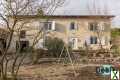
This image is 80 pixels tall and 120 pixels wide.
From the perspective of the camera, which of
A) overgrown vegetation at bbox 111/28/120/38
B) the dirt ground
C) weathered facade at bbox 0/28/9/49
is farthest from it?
overgrown vegetation at bbox 111/28/120/38

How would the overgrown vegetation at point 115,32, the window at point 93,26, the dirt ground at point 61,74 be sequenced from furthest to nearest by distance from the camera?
the overgrown vegetation at point 115,32, the window at point 93,26, the dirt ground at point 61,74

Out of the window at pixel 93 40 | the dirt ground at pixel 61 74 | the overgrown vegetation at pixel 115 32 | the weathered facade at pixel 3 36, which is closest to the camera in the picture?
the weathered facade at pixel 3 36

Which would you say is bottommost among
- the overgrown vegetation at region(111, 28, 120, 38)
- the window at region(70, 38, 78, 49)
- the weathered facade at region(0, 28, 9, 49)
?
the window at region(70, 38, 78, 49)

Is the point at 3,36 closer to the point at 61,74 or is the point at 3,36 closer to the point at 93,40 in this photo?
the point at 61,74

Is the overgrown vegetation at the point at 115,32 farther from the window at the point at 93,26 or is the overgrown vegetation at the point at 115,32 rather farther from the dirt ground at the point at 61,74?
the dirt ground at the point at 61,74

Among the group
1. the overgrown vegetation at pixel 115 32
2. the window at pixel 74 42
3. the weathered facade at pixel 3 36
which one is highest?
the weathered facade at pixel 3 36

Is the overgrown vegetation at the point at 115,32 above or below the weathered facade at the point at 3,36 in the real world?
below

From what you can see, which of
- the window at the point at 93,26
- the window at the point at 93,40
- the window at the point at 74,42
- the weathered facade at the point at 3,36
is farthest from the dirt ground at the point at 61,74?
the window at the point at 93,40

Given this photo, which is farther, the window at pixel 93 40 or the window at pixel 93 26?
the window at pixel 93 40

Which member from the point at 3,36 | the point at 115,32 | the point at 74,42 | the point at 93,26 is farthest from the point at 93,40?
the point at 3,36

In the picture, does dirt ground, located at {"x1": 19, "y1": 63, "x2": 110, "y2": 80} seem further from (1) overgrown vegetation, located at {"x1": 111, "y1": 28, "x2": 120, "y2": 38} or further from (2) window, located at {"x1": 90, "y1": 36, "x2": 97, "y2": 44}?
(1) overgrown vegetation, located at {"x1": 111, "y1": 28, "x2": 120, "y2": 38}

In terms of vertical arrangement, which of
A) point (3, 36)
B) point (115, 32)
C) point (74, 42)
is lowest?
point (74, 42)

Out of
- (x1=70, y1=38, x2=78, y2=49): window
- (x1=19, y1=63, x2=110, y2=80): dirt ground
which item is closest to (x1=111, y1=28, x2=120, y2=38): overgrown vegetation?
(x1=70, y1=38, x2=78, y2=49): window

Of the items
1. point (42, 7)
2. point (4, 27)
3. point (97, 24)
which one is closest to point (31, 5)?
point (42, 7)
